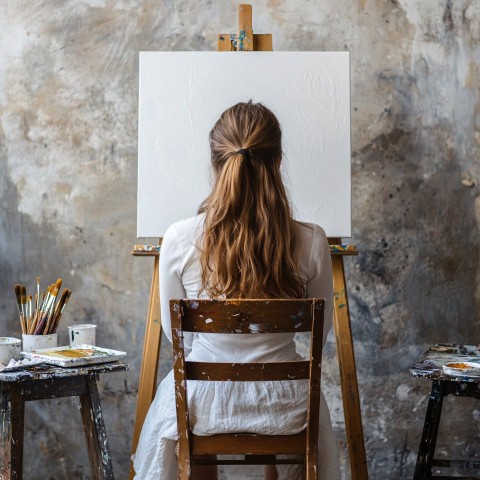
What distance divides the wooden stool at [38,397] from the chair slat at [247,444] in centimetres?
41

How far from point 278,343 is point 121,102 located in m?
1.55

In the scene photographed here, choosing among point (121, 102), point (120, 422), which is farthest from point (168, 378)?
point (121, 102)

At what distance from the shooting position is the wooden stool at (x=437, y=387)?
201 cm

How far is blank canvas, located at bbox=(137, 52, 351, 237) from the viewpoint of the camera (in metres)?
2.50

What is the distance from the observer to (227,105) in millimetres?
2527

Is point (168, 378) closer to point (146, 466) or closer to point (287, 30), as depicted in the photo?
point (146, 466)

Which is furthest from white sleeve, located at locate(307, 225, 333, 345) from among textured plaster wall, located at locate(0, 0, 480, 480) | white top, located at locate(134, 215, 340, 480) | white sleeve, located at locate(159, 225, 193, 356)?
textured plaster wall, located at locate(0, 0, 480, 480)

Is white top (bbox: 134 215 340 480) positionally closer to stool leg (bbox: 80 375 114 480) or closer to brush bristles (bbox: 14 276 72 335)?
stool leg (bbox: 80 375 114 480)

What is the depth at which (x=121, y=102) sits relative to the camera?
299 centimetres

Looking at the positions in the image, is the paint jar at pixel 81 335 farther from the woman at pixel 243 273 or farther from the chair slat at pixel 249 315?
the chair slat at pixel 249 315

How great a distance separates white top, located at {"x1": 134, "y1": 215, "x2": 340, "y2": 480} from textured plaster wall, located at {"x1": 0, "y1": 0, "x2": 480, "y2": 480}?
1.18 metres

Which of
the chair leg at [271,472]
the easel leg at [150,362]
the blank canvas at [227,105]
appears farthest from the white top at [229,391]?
the blank canvas at [227,105]

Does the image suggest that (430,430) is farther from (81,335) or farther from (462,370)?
(81,335)

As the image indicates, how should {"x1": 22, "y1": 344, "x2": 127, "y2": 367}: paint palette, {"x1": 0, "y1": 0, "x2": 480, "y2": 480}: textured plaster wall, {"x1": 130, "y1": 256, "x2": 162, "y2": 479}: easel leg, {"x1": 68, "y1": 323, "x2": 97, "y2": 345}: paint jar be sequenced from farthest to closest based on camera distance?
{"x1": 0, "y1": 0, "x2": 480, "y2": 480}: textured plaster wall
{"x1": 130, "y1": 256, "x2": 162, "y2": 479}: easel leg
{"x1": 68, "y1": 323, "x2": 97, "y2": 345}: paint jar
{"x1": 22, "y1": 344, "x2": 127, "y2": 367}: paint palette
